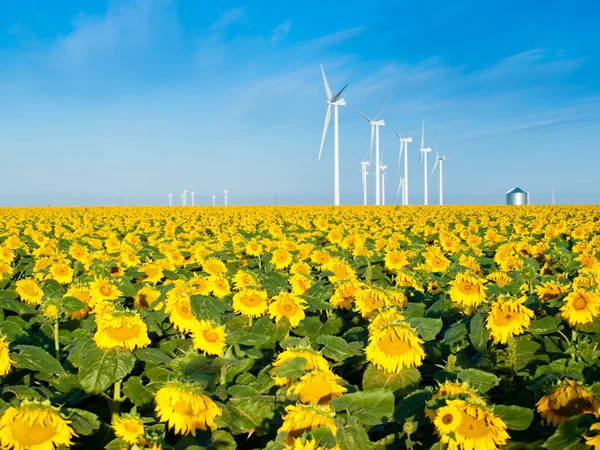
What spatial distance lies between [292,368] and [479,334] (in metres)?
1.55

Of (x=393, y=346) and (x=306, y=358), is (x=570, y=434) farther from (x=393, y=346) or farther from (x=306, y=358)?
(x=306, y=358)

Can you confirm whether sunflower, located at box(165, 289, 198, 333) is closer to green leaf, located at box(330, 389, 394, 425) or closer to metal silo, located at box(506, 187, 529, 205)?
green leaf, located at box(330, 389, 394, 425)

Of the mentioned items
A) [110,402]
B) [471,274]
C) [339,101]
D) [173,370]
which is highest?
[339,101]

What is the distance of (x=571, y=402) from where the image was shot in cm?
268

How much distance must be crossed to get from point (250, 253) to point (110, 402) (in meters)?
6.22

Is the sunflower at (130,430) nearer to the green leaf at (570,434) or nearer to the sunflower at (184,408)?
the sunflower at (184,408)

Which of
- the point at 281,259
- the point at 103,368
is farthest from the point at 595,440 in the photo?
the point at 281,259

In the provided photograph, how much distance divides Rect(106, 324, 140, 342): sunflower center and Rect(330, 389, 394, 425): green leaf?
1491 mm

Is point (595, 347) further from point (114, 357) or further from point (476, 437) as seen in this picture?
point (114, 357)

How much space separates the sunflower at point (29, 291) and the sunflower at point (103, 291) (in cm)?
119

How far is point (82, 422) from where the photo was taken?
2.63 m

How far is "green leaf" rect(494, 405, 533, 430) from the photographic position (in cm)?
236

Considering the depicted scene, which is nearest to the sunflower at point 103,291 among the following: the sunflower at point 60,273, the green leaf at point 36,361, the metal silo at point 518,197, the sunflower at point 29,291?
the sunflower at point 29,291

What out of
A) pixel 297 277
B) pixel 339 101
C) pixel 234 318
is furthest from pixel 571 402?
pixel 339 101
